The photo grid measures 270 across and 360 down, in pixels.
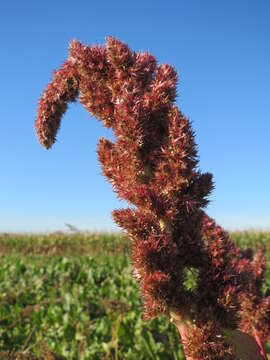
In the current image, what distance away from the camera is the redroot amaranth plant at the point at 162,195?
5.73ft

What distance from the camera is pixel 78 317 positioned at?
849 centimetres

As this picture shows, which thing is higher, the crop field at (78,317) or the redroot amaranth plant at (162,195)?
the redroot amaranth plant at (162,195)

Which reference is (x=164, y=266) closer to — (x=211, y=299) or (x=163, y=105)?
Result: (x=211, y=299)

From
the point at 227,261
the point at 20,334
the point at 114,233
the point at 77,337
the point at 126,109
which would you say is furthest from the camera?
the point at 114,233

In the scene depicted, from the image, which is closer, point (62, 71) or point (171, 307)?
point (171, 307)

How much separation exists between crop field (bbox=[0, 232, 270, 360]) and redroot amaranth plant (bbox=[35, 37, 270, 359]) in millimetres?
1471

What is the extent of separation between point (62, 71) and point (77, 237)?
2484cm

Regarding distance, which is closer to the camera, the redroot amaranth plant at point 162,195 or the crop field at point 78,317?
the redroot amaranth plant at point 162,195

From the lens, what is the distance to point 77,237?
26531mm

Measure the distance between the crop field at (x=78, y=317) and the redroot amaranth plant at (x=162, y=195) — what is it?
1471mm

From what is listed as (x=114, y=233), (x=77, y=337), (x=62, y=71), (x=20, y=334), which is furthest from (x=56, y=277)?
(x=114, y=233)

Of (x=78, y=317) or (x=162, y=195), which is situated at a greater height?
(x=162, y=195)

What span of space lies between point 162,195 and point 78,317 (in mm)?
7151

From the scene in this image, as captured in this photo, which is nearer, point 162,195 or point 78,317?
point 162,195
